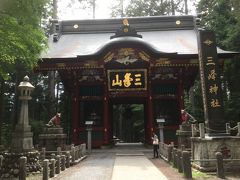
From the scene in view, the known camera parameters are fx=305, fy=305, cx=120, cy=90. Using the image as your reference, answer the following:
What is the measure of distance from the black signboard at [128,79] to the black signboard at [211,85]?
8280mm

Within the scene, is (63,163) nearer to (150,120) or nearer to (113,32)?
(150,120)

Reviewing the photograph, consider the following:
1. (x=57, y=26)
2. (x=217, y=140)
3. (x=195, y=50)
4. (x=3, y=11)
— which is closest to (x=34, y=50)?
(x=3, y=11)

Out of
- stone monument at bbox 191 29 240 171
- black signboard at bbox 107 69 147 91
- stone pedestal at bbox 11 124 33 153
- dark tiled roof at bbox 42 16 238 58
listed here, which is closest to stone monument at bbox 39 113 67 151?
stone pedestal at bbox 11 124 33 153

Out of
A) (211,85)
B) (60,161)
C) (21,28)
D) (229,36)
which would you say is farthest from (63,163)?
(229,36)

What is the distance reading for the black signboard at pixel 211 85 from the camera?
10.6 metres

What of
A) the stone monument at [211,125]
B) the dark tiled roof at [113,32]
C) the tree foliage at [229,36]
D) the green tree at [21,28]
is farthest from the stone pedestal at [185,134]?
the green tree at [21,28]

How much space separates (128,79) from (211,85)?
29.8 feet

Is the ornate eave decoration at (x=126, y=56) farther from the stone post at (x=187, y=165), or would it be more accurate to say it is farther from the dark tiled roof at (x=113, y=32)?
the stone post at (x=187, y=165)

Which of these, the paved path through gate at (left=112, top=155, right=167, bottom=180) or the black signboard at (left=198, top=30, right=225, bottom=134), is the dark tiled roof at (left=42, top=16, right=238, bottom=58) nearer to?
the black signboard at (left=198, top=30, right=225, bottom=134)

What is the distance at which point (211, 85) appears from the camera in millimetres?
10984

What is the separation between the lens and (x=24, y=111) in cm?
1184

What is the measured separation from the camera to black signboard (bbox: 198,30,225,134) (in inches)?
419

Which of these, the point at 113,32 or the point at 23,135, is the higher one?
the point at 113,32

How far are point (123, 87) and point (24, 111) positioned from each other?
28.9ft
